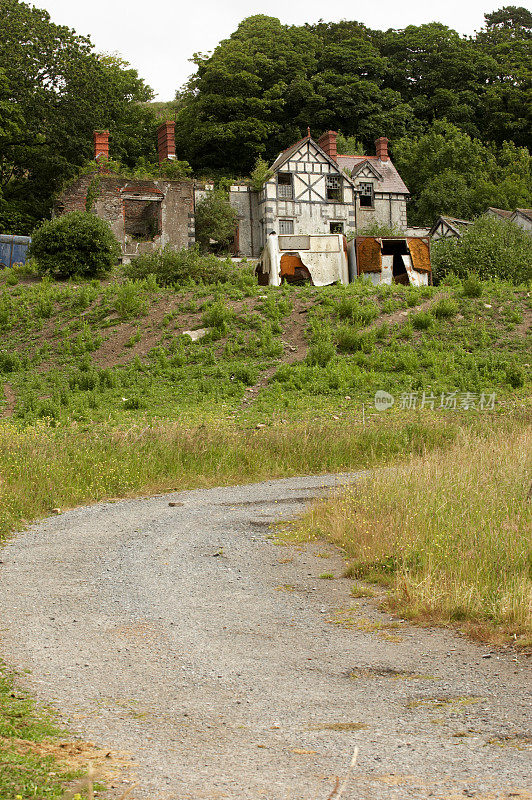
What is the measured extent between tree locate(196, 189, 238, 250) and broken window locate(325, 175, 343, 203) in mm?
6637

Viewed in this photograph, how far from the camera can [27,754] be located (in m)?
3.81

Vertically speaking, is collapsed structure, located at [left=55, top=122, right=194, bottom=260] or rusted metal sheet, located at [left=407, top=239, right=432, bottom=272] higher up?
collapsed structure, located at [left=55, top=122, right=194, bottom=260]

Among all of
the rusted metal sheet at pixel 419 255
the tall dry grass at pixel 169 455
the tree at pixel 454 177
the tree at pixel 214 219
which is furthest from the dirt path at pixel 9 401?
the tree at pixel 454 177

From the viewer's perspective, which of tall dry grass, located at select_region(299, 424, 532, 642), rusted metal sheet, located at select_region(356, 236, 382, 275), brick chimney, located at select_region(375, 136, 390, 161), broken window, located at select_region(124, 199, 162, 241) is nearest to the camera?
tall dry grass, located at select_region(299, 424, 532, 642)

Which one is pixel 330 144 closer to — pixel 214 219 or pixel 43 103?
pixel 214 219

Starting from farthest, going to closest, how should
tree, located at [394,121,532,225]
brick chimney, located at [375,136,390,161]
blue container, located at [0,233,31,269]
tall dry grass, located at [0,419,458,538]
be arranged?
tree, located at [394,121,532,225], brick chimney, located at [375,136,390,161], blue container, located at [0,233,31,269], tall dry grass, located at [0,419,458,538]

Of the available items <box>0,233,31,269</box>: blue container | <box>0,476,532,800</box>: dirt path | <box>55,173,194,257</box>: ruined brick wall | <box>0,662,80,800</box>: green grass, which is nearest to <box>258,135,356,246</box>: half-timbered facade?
<box>55,173,194,257</box>: ruined brick wall

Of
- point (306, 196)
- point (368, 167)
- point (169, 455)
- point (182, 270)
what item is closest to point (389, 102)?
point (368, 167)

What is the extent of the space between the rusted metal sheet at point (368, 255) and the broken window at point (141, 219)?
39.8 feet

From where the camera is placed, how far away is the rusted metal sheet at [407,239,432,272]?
33375mm

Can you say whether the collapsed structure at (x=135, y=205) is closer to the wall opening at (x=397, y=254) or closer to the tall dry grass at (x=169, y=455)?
the wall opening at (x=397, y=254)

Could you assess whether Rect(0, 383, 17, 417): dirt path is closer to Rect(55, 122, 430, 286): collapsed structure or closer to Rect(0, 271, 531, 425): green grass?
Rect(0, 271, 531, 425): green grass

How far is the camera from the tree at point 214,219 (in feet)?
137

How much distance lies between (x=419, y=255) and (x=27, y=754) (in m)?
31.6
